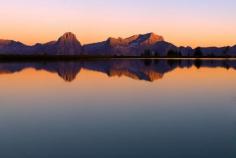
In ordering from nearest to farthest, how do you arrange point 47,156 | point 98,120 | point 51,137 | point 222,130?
1. point 47,156
2. point 51,137
3. point 222,130
4. point 98,120

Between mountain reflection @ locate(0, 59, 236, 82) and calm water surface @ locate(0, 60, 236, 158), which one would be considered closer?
calm water surface @ locate(0, 60, 236, 158)

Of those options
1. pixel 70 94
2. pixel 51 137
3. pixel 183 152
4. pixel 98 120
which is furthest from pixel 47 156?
pixel 70 94

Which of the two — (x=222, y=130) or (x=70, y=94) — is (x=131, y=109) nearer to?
(x=222, y=130)

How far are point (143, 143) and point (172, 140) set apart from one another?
4.71ft

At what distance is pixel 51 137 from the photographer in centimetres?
1617

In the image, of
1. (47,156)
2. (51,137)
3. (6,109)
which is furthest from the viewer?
(6,109)

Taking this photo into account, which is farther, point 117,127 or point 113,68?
point 113,68

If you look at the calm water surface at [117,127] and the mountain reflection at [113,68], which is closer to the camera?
the calm water surface at [117,127]

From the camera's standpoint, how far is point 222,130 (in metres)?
17.5

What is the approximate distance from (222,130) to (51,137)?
28.1ft

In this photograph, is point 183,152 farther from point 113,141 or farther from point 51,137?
point 51,137

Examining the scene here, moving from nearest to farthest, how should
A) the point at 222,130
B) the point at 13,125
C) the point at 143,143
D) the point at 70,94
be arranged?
the point at 143,143 < the point at 222,130 < the point at 13,125 < the point at 70,94

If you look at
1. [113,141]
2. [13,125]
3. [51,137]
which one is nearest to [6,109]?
[13,125]

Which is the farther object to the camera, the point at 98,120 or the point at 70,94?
the point at 70,94
